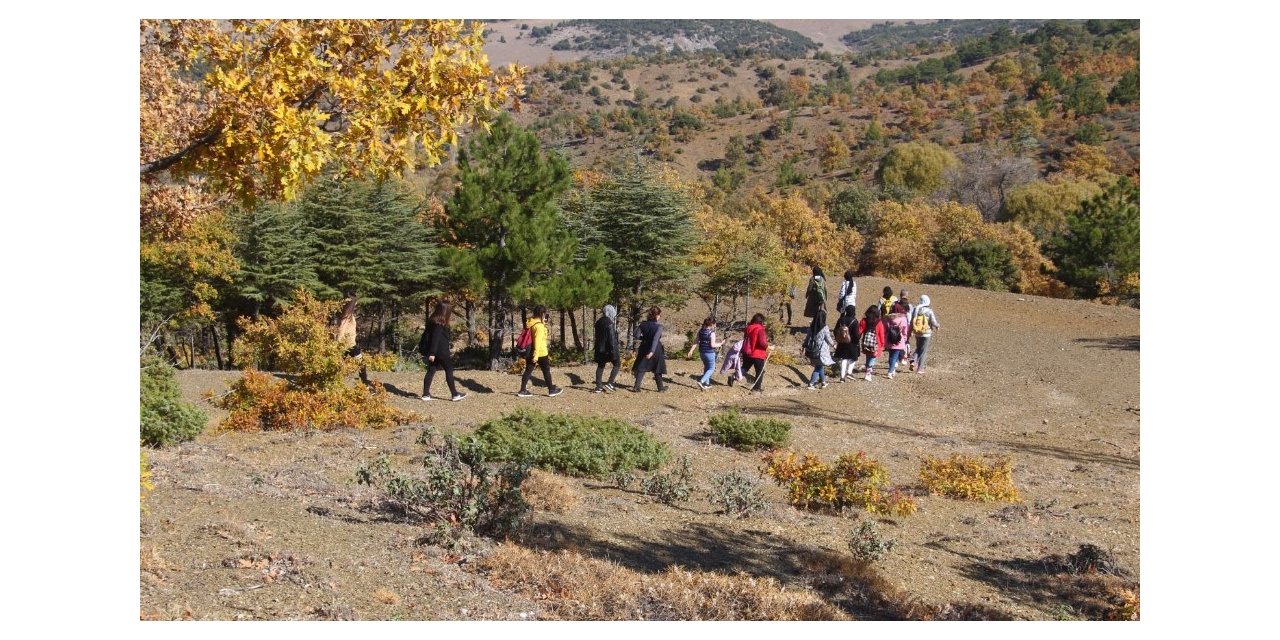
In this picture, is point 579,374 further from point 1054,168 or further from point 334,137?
point 1054,168

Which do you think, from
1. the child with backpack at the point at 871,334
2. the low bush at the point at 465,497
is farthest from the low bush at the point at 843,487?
the child with backpack at the point at 871,334

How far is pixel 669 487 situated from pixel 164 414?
4.99 metres

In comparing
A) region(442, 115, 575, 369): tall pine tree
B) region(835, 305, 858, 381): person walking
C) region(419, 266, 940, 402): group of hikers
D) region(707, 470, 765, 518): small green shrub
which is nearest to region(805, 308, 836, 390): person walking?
region(419, 266, 940, 402): group of hikers

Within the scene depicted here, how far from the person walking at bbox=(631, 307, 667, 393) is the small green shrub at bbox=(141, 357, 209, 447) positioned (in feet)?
19.4

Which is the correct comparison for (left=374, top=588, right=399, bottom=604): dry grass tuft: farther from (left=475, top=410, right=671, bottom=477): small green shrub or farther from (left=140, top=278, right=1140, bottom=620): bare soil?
(left=475, top=410, right=671, bottom=477): small green shrub

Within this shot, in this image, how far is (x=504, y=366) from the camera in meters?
19.5

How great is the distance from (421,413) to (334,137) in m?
6.73

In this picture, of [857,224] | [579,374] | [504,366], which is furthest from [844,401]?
[857,224]

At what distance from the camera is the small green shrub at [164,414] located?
9.30 meters

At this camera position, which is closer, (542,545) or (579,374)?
(542,545)

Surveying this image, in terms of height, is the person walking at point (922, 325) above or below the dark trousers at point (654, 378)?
above

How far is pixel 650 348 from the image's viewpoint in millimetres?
14016

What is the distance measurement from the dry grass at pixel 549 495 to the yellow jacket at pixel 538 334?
4.40 meters

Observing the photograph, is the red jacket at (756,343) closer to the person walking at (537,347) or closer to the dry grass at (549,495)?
the person walking at (537,347)
